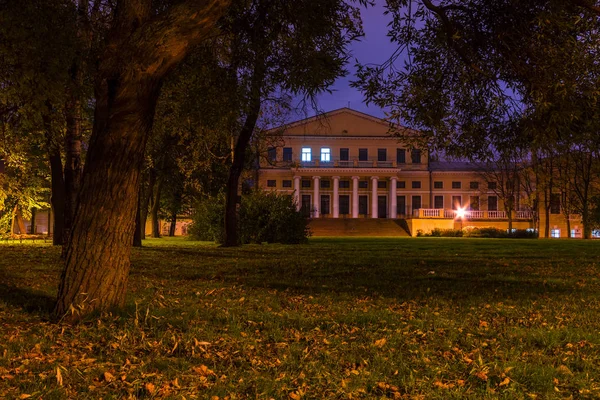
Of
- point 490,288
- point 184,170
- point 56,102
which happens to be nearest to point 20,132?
point 56,102

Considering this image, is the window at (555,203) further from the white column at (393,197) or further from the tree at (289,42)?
the tree at (289,42)

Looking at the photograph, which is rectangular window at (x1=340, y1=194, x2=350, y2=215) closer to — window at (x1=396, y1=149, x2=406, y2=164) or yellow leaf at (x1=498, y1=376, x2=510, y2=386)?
window at (x1=396, y1=149, x2=406, y2=164)

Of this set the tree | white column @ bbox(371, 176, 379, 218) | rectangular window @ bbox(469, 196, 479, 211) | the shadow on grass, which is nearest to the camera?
the shadow on grass

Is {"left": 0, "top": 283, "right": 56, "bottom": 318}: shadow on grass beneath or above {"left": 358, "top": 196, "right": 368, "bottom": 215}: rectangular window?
beneath

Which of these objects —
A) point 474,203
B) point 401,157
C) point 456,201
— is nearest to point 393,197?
point 401,157

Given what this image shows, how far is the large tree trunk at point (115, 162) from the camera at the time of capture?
500 centimetres

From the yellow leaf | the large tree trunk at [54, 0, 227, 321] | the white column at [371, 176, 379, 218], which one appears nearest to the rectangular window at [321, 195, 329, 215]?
the white column at [371, 176, 379, 218]

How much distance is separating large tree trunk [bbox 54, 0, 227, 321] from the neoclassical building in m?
55.6

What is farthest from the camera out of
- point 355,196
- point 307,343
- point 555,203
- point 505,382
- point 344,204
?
point 344,204

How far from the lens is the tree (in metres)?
9.86

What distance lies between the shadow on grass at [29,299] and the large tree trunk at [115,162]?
0.79 metres

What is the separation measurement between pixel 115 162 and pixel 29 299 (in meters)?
2.59

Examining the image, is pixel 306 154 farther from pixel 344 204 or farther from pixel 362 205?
pixel 362 205

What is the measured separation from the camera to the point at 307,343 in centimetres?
463
